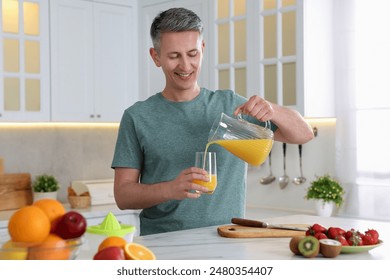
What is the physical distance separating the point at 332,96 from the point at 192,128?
1.93 meters

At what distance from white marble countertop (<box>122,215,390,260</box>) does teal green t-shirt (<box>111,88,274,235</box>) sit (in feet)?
0.49

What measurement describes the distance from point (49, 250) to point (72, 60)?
3474 mm

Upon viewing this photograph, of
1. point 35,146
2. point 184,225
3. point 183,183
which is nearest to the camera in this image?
point 183,183

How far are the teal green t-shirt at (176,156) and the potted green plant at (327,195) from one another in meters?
1.61

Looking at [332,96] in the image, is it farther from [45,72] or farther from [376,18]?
[45,72]

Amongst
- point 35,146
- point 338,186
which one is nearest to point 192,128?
point 338,186

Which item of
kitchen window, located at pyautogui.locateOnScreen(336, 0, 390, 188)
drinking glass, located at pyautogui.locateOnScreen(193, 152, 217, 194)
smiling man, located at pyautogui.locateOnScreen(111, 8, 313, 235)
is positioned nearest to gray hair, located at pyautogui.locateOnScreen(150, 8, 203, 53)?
smiling man, located at pyautogui.locateOnScreen(111, 8, 313, 235)

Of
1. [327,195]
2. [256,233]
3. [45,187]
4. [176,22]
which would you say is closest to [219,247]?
[256,233]

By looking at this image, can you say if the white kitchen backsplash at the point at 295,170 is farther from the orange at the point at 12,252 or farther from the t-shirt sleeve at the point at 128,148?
the orange at the point at 12,252

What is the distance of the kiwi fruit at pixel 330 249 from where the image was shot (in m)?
1.74

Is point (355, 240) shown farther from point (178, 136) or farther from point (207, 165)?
point (178, 136)

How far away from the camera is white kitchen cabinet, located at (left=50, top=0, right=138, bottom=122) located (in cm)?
452
